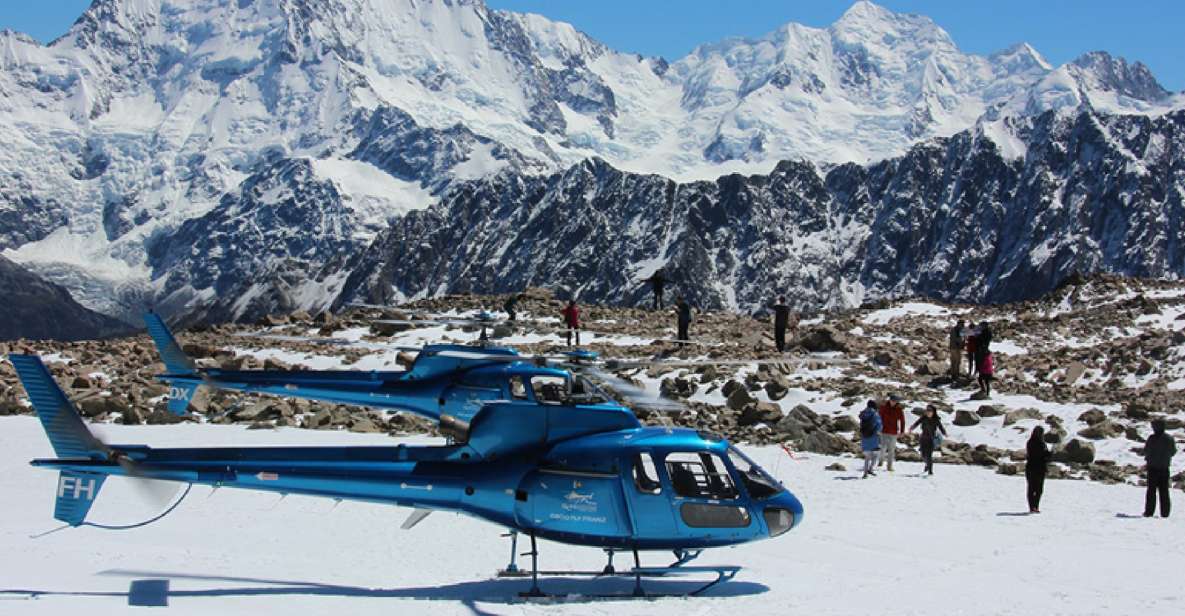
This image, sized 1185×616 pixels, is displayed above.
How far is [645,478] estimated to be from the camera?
57.3ft

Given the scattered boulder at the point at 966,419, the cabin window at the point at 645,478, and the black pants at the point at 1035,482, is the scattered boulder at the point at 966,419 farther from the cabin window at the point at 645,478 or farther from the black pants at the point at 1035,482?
the cabin window at the point at 645,478

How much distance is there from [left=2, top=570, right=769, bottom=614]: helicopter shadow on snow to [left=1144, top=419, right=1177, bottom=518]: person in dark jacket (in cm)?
921

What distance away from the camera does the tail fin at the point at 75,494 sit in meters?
16.7

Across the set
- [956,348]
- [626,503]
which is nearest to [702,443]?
[626,503]

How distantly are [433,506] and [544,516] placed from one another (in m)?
1.54

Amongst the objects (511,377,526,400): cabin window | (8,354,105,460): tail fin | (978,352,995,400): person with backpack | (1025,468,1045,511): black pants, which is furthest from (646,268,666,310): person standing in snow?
(8,354,105,460): tail fin

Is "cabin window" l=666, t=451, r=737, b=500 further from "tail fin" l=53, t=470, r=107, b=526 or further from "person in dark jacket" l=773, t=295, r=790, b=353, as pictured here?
"person in dark jacket" l=773, t=295, r=790, b=353

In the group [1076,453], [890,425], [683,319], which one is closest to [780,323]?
[683,319]

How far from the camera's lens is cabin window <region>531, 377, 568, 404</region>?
21.8 m

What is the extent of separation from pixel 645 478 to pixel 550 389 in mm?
4741

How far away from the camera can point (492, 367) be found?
23016 mm

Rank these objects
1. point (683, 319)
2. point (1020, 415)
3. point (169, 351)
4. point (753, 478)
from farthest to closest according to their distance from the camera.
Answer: point (683, 319), point (1020, 415), point (169, 351), point (753, 478)

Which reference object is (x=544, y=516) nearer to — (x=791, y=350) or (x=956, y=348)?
(x=956, y=348)

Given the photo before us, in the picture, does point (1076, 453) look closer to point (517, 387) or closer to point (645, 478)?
point (517, 387)
